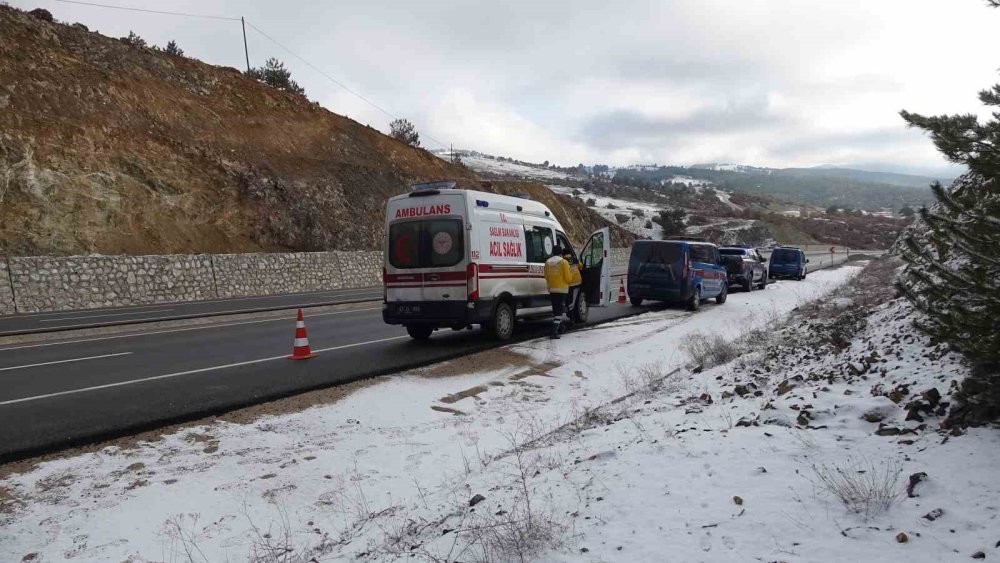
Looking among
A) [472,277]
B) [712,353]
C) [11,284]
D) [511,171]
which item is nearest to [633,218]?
[11,284]

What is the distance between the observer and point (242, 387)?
7418mm

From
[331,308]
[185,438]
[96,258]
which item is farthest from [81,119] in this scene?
[185,438]

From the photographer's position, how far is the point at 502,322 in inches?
432

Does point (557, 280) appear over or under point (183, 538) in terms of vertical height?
over

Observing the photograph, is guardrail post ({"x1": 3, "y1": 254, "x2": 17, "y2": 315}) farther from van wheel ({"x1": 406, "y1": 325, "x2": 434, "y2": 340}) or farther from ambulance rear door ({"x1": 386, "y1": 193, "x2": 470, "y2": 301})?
ambulance rear door ({"x1": 386, "y1": 193, "x2": 470, "y2": 301})

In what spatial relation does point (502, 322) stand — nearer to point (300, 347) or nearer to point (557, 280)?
point (557, 280)

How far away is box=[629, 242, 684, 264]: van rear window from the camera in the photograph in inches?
645

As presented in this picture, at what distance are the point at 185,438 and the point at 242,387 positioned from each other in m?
1.89

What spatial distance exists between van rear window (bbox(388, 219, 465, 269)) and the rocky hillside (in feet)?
64.3

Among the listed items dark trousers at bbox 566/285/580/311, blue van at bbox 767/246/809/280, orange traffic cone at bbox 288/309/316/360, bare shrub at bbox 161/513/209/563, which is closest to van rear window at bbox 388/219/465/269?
orange traffic cone at bbox 288/309/316/360

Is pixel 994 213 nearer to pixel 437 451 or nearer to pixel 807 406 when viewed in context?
pixel 807 406

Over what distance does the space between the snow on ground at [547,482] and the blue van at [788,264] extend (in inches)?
966

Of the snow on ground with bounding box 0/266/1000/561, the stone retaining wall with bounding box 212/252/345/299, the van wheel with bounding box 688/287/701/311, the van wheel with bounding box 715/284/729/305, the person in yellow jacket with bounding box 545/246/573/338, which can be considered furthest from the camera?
the stone retaining wall with bounding box 212/252/345/299

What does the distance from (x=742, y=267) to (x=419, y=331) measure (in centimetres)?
1583
